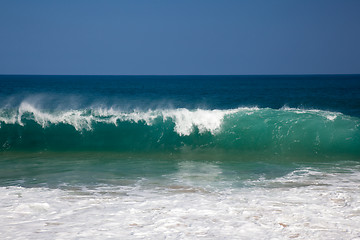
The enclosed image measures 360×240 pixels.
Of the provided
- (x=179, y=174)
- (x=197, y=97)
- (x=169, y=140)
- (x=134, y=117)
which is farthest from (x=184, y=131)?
(x=197, y=97)

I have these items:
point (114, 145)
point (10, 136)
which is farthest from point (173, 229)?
point (10, 136)

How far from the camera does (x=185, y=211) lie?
5367 millimetres

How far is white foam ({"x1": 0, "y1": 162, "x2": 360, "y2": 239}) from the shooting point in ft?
14.9

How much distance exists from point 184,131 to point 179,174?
525 cm

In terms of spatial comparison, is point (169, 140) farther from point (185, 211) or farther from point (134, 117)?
point (185, 211)

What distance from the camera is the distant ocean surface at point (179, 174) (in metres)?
4.80

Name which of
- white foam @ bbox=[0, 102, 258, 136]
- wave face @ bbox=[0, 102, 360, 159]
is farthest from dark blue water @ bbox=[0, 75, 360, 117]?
white foam @ bbox=[0, 102, 258, 136]

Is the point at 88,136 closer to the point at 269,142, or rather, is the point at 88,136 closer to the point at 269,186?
the point at 269,142

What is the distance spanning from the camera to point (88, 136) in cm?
1395

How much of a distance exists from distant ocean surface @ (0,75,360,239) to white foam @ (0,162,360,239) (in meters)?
0.02

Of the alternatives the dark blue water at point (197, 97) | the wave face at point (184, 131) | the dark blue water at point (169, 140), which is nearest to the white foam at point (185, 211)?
the dark blue water at point (169, 140)

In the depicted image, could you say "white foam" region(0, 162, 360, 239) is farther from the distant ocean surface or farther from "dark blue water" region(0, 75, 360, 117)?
"dark blue water" region(0, 75, 360, 117)

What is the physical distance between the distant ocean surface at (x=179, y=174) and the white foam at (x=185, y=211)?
0.06ft

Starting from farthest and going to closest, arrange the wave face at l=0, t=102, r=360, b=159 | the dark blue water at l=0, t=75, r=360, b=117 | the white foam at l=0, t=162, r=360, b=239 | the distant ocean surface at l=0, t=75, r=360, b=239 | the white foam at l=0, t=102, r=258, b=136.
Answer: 1. the dark blue water at l=0, t=75, r=360, b=117
2. the white foam at l=0, t=102, r=258, b=136
3. the wave face at l=0, t=102, r=360, b=159
4. the distant ocean surface at l=0, t=75, r=360, b=239
5. the white foam at l=0, t=162, r=360, b=239
